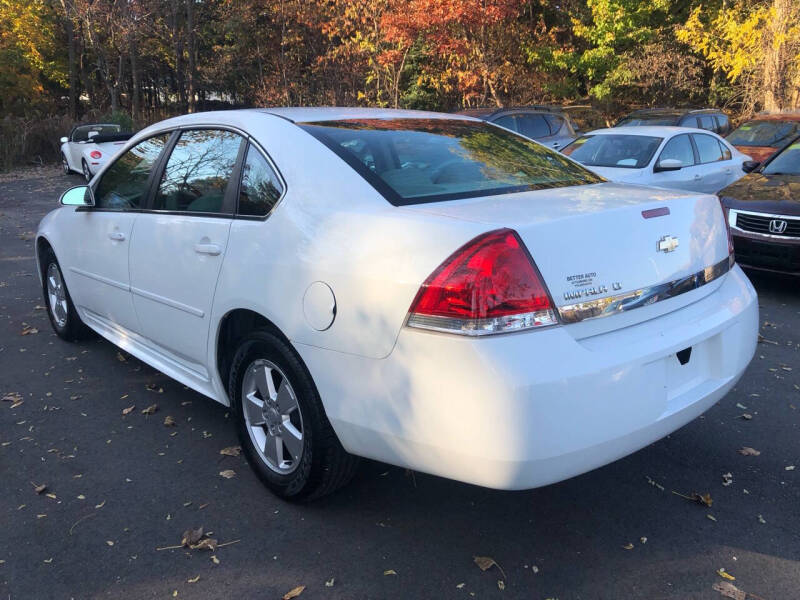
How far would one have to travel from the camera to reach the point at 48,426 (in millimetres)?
4055

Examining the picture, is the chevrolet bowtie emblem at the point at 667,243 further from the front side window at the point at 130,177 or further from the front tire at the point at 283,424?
the front side window at the point at 130,177

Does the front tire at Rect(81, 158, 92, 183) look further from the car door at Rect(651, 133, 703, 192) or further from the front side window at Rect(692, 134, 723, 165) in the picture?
the front side window at Rect(692, 134, 723, 165)

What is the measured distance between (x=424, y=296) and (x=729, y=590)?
4.99 feet

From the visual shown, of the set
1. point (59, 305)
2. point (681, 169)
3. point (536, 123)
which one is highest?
point (536, 123)

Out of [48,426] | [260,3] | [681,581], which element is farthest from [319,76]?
[681,581]

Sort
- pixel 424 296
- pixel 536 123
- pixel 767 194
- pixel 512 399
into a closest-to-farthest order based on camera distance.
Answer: pixel 512 399
pixel 424 296
pixel 767 194
pixel 536 123

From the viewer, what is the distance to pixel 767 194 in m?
6.98

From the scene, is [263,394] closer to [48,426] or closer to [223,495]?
[223,495]

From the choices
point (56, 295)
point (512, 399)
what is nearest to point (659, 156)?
point (56, 295)

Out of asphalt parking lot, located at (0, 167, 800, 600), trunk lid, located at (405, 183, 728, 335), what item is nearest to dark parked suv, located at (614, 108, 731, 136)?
asphalt parking lot, located at (0, 167, 800, 600)

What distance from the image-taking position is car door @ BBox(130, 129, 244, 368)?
3.40 m

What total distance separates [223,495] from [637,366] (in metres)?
1.93

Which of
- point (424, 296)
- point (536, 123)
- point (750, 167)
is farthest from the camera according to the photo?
point (536, 123)

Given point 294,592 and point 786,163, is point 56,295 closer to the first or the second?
point 294,592
